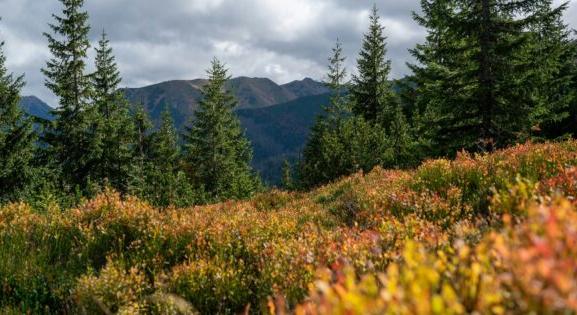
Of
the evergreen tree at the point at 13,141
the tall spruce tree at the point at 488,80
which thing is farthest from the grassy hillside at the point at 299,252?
the evergreen tree at the point at 13,141

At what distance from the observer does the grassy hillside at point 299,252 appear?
6.24 feet

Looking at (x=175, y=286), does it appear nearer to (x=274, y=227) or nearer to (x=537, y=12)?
(x=274, y=227)

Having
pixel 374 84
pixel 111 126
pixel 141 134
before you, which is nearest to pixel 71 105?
pixel 111 126

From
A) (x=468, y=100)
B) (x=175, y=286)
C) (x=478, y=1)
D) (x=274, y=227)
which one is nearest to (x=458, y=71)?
(x=468, y=100)

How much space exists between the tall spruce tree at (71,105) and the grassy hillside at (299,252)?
107 feet

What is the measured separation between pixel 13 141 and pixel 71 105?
214 inches

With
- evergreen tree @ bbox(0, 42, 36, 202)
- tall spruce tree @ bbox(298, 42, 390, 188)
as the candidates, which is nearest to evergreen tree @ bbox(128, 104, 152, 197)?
evergreen tree @ bbox(0, 42, 36, 202)

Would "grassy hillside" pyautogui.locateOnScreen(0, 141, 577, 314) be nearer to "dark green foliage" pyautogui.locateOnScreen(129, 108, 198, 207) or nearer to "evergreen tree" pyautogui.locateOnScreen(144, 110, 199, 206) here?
"evergreen tree" pyautogui.locateOnScreen(144, 110, 199, 206)

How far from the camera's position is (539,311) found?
1.64 metres

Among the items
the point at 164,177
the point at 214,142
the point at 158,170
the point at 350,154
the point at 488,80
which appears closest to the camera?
the point at 488,80

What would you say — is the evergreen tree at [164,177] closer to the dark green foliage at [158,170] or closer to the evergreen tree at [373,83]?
the dark green foliage at [158,170]

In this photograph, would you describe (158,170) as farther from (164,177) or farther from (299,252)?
(299,252)

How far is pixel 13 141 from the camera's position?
33906 mm

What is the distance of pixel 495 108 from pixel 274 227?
15969 millimetres
